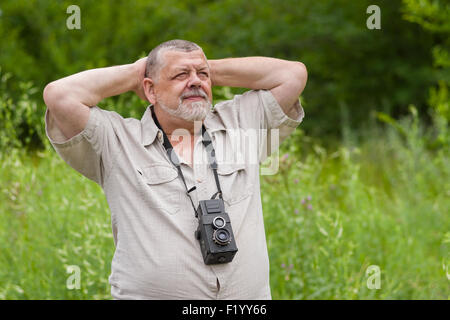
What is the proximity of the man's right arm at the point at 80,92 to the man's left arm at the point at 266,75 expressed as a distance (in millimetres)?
387

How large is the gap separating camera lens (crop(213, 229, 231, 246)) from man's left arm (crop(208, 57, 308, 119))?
0.74 metres

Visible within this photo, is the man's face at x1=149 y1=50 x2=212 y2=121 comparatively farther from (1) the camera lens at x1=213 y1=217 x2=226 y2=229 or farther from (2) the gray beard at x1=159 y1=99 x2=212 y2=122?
(1) the camera lens at x1=213 y1=217 x2=226 y2=229

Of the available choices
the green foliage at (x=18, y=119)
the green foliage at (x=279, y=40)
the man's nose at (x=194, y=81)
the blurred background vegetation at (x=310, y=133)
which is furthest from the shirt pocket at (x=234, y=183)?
the green foliage at (x=279, y=40)

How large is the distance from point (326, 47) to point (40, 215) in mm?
9271

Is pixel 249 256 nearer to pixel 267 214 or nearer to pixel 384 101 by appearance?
pixel 267 214

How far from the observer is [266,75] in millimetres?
2840

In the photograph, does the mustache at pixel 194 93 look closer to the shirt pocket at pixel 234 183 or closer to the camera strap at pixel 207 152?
the camera strap at pixel 207 152

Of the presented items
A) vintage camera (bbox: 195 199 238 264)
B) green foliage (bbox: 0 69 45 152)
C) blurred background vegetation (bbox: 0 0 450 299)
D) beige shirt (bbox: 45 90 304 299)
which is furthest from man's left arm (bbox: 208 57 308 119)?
green foliage (bbox: 0 69 45 152)

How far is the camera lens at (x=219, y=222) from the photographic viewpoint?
7.70ft

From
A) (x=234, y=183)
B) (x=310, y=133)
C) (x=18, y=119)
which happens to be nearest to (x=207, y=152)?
(x=234, y=183)

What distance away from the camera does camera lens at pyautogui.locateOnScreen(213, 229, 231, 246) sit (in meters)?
2.32

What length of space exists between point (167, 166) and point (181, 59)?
18.0 inches
